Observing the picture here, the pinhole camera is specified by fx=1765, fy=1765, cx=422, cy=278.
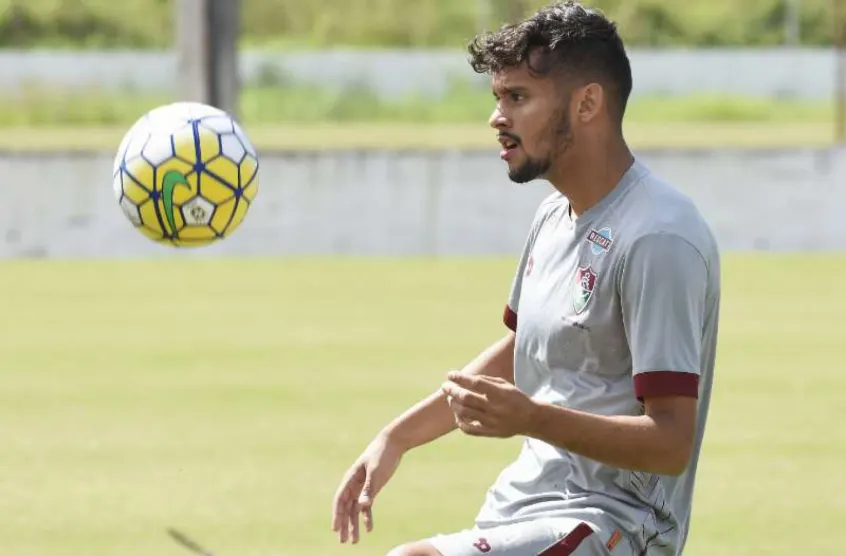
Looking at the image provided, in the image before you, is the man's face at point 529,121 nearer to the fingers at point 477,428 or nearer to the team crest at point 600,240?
the team crest at point 600,240

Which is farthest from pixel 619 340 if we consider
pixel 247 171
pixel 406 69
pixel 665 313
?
pixel 406 69

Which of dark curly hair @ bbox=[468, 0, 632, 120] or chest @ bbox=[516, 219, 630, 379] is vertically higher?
dark curly hair @ bbox=[468, 0, 632, 120]

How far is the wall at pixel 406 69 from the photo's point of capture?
50.8 metres

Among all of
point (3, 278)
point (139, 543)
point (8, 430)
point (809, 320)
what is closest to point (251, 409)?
point (8, 430)

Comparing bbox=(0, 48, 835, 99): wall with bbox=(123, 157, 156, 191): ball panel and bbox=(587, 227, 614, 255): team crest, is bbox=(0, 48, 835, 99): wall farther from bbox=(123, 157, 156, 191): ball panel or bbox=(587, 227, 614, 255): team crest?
bbox=(587, 227, 614, 255): team crest

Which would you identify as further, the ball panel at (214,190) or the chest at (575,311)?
the ball panel at (214,190)

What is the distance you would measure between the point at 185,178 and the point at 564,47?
382 centimetres

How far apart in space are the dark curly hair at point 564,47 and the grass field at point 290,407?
3618 millimetres

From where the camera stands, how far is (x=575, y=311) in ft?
15.4

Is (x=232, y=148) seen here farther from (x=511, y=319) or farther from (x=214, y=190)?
(x=511, y=319)

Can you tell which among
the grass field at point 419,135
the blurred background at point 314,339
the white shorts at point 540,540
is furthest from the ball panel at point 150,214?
the grass field at point 419,135

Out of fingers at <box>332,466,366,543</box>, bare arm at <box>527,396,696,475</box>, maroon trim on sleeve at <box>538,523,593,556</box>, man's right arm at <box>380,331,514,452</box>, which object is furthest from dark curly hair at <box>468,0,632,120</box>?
fingers at <box>332,466,366,543</box>

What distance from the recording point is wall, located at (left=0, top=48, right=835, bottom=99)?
5081 cm

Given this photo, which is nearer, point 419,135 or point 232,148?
point 232,148
